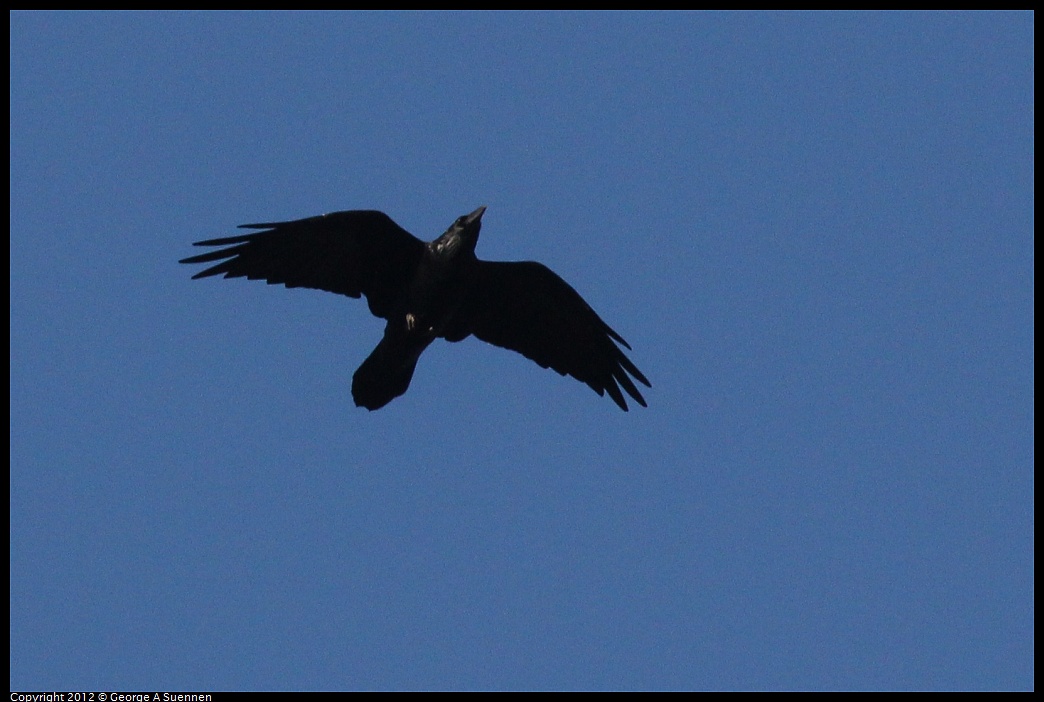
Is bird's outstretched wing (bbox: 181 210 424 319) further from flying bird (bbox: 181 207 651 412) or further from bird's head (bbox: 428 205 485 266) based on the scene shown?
bird's head (bbox: 428 205 485 266)

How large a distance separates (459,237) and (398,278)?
2.50 ft

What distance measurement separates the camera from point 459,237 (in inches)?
482

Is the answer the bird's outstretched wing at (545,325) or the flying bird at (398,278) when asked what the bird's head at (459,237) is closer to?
the flying bird at (398,278)

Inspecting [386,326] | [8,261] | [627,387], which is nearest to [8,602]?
[8,261]

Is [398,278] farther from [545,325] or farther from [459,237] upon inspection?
[545,325]

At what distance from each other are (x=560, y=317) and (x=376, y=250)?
1829mm

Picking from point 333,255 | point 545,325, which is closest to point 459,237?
point 333,255

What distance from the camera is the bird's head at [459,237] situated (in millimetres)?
12242

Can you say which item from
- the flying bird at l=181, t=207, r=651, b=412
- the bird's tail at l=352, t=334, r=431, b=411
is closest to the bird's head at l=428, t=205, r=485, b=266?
the flying bird at l=181, t=207, r=651, b=412

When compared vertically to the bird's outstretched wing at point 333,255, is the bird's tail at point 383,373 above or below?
below

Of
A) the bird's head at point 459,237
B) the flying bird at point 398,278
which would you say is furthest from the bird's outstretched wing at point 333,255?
the bird's head at point 459,237

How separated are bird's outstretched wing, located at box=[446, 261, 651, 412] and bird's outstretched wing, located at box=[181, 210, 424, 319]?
679mm

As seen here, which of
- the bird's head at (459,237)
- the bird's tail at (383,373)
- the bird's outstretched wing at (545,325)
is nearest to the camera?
the bird's head at (459,237)
